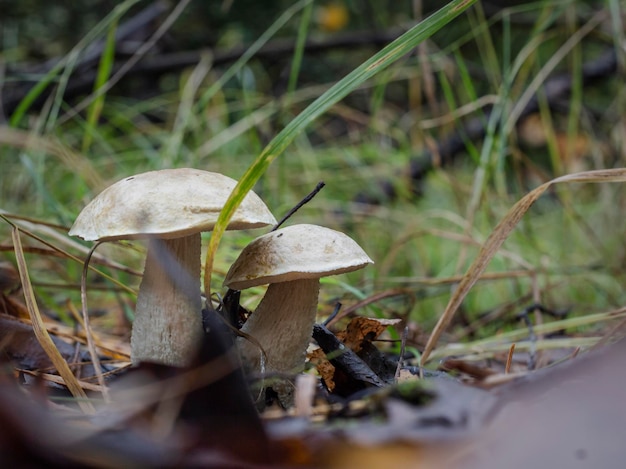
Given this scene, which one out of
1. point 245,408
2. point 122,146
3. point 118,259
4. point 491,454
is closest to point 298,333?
point 245,408

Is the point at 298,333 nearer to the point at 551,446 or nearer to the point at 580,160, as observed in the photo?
the point at 551,446

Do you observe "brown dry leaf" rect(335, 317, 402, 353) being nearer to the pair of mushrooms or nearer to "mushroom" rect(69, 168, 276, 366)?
the pair of mushrooms

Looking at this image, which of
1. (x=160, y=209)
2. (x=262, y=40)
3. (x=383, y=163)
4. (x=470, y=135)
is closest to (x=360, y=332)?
(x=160, y=209)

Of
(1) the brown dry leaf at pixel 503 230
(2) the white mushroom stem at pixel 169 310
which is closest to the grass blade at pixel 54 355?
(2) the white mushroom stem at pixel 169 310

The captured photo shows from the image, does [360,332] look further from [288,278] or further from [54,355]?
[54,355]

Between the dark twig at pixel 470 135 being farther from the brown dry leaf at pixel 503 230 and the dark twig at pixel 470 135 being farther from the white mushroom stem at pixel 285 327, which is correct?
the white mushroom stem at pixel 285 327

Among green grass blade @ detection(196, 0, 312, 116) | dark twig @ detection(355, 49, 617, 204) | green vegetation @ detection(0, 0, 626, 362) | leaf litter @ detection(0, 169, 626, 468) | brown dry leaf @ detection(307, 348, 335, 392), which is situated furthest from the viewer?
dark twig @ detection(355, 49, 617, 204)

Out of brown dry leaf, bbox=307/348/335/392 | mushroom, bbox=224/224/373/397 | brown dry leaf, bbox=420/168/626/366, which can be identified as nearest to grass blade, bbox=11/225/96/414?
→ mushroom, bbox=224/224/373/397

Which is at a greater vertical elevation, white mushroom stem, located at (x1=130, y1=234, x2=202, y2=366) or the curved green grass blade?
the curved green grass blade
